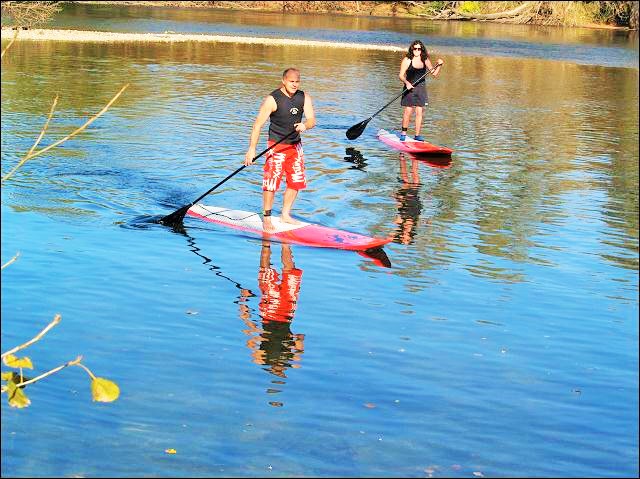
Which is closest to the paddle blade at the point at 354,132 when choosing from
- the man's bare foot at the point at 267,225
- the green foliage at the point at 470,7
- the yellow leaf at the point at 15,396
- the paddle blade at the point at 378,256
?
the man's bare foot at the point at 267,225

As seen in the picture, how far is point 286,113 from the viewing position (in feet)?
39.1

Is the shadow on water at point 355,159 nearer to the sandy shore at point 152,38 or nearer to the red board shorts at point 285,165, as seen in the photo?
the red board shorts at point 285,165

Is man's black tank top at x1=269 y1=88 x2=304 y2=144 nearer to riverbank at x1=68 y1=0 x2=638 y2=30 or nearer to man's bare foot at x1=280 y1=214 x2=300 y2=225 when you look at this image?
man's bare foot at x1=280 y1=214 x2=300 y2=225

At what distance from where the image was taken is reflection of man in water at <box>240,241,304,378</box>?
332 inches

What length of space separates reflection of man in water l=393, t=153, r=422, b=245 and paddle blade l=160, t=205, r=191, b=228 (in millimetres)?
2481

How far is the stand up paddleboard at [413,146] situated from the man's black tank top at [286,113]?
650 cm

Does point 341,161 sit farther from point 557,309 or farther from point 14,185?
point 557,309

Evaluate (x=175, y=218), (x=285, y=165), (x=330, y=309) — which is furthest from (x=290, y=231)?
(x=330, y=309)

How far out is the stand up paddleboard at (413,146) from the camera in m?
18.2

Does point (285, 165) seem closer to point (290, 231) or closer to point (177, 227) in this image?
point (290, 231)

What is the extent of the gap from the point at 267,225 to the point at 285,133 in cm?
109

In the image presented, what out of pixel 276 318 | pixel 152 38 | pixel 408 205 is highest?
pixel 152 38

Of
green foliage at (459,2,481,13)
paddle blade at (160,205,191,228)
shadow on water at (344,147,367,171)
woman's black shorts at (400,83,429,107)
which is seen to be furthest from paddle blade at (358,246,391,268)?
green foliage at (459,2,481,13)

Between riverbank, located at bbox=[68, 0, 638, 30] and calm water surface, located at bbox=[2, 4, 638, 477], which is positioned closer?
calm water surface, located at bbox=[2, 4, 638, 477]
